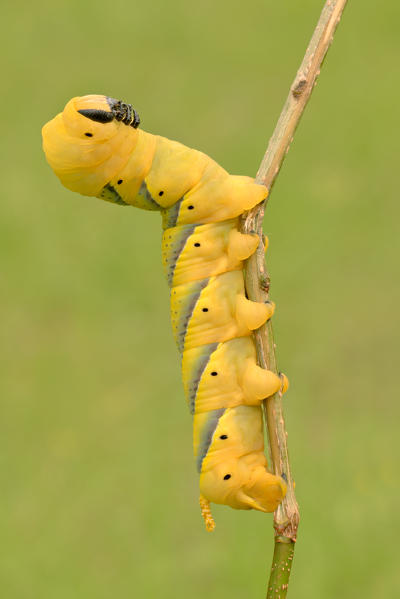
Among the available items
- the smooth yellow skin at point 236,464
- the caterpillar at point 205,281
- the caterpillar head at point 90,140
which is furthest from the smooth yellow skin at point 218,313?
the caterpillar head at point 90,140

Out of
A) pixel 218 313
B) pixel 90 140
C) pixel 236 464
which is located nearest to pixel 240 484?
pixel 236 464

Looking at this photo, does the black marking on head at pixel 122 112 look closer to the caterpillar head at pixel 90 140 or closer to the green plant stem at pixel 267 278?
the caterpillar head at pixel 90 140

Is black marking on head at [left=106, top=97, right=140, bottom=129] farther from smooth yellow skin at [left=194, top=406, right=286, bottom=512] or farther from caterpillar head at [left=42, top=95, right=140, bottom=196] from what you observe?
smooth yellow skin at [left=194, top=406, right=286, bottom=512]

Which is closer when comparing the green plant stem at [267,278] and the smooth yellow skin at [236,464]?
the green plant stem at [267,278]

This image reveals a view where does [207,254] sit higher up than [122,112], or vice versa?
[122,112]

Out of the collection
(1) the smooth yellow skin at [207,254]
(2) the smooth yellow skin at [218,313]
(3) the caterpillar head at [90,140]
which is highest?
(3) the caterpillar head at [90,140]

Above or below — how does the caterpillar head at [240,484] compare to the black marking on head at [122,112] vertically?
below

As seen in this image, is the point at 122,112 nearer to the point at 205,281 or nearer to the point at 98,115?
the point at 98,115

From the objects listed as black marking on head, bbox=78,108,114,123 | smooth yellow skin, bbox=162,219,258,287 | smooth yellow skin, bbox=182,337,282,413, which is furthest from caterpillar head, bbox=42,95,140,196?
smooth yellow skin, bbox=182,337,282,413
